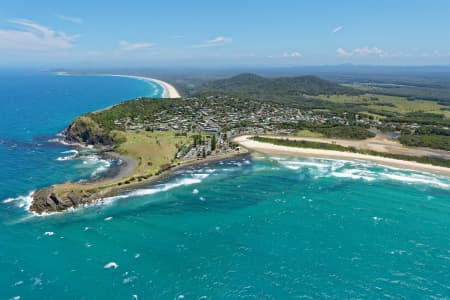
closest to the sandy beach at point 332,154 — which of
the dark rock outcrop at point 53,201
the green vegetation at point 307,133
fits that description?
the green vegetation at point 307,133

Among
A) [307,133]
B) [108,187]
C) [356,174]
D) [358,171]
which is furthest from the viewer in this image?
[307,133]

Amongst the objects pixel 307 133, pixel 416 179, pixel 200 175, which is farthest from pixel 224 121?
pixel 416 179

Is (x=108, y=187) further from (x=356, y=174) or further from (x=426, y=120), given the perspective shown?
(x=426, y=120)

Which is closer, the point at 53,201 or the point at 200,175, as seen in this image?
the point at 53,201

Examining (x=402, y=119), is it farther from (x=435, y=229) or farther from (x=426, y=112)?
(x=435, y=229)

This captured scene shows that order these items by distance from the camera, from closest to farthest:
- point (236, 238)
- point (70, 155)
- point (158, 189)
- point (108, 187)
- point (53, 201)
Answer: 1. point (236, 238)
2. point (53, 201)
3. point (108, 187)
4. point (158, 189)
5. point (70, 155)

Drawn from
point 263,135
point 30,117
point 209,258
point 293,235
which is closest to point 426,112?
point 263,135

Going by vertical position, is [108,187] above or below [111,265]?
above
